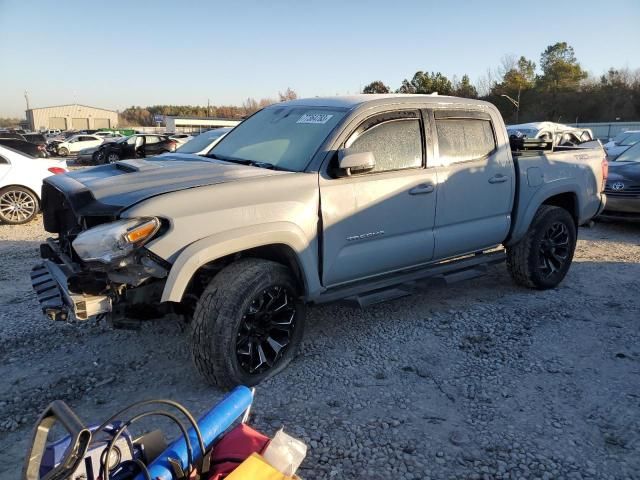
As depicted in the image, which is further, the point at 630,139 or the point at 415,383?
the point at 630,139

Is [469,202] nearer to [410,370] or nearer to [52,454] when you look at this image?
[410,370]

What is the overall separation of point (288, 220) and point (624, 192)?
24.5 feet

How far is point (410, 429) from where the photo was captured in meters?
2.93

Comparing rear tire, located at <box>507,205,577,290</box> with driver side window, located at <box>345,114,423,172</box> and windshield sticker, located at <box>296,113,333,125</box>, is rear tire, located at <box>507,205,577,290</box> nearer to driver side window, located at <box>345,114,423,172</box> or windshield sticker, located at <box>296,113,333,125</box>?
driver side window, located at <box>345,114,423,172</box>

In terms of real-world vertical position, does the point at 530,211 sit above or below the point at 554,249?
above

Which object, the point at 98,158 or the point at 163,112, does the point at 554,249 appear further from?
the point at 163,112

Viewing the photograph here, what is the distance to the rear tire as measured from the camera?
509 centimetres

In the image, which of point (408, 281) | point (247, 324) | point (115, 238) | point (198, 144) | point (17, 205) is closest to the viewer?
point (115, 238)

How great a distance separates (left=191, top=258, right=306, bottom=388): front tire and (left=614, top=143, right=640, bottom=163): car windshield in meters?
8.59

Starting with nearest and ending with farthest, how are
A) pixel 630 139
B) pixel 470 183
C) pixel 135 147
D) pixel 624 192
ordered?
pixel 470 183 < pixel 624 192 < pixel 630 139 < pixel 135 147

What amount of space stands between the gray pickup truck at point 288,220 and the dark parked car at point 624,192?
13.8 ft

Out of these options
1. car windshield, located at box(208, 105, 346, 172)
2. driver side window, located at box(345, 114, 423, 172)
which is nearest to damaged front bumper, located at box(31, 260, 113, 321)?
car windshield, located at box(208, 105, 346, 172)

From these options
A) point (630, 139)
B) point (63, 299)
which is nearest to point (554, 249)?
point (63, 299)

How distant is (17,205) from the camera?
28.2 feet
